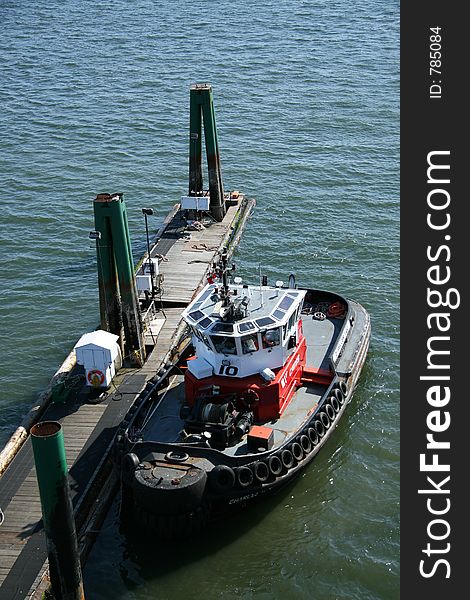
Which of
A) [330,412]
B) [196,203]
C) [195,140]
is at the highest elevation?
[195,140]

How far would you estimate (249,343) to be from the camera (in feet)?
71.5

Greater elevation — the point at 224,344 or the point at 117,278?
the point at 117,278

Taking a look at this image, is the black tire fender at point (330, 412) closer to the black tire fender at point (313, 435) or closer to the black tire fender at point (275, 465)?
the black tire fender at point (313, 435)

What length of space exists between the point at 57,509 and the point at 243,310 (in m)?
7.53

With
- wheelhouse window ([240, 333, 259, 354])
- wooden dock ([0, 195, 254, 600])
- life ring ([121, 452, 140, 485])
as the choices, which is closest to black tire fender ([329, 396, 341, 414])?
wheelhouse window ([240, 333, 259, 354])

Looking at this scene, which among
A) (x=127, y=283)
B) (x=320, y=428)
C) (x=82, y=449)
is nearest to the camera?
(x=82, y=449)

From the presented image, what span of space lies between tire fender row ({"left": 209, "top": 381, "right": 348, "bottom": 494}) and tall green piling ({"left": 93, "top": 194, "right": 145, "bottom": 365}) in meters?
5.89

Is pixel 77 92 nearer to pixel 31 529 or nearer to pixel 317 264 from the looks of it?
pixel 317 264

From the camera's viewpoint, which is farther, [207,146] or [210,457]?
[207,146]

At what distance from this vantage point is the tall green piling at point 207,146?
3488 centimetres

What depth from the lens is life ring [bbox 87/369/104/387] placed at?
23922 millimetres

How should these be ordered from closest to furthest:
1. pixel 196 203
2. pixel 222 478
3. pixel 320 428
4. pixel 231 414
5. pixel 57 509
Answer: pixel 57 509
pixel 222 478
pixel 231 414
pixel 320 428
pixel 196 203

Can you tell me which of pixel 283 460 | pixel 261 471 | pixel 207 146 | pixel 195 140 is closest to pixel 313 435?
pixel 283 460

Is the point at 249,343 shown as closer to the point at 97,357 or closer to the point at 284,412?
the point at 284,412
